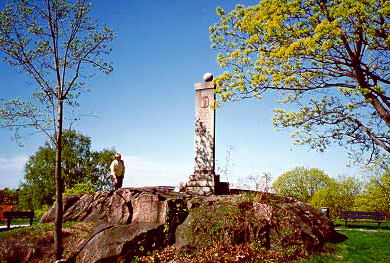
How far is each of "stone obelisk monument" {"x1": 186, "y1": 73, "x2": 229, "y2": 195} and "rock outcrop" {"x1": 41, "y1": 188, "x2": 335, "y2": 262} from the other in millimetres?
1978

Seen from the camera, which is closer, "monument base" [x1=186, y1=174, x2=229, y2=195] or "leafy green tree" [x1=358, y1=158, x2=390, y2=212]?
"monument base" [x1=186, y1=174, x2=229, y2=195]

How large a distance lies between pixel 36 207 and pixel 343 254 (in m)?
36.2

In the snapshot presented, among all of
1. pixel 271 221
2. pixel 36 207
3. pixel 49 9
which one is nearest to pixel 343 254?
pixel 271 221

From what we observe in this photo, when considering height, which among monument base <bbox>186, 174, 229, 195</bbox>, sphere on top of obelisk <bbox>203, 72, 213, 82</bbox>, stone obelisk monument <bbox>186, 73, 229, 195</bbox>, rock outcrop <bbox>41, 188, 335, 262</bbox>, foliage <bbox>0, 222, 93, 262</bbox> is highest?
sphere on top of obelisk <bbox>203, 72, 213, 82</bbox>

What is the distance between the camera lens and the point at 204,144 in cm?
1300

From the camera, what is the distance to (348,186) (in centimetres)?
4081

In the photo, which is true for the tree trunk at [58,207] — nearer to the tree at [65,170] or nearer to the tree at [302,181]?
the tree at [65,170]

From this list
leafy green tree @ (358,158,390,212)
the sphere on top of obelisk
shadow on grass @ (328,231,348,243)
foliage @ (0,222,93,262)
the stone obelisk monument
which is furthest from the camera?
leafy green tree @ (358,158,390,212)

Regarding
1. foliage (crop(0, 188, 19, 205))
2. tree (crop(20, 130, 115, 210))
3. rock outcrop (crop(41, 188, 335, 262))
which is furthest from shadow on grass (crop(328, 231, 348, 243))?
foliage (crop(0, 188, 19, 205))

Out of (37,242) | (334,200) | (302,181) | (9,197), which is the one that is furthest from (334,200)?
(9,197)

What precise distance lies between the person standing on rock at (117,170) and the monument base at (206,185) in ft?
9.46

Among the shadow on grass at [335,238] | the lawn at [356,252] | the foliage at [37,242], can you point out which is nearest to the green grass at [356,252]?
the lawn at [356,252]

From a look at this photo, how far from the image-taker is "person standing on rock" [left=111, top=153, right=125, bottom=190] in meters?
12.3

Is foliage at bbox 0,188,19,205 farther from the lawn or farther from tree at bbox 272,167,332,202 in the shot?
the lawn
